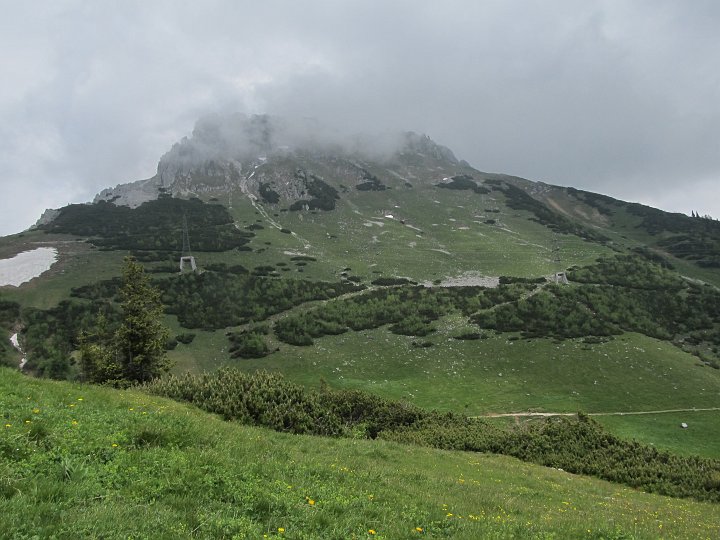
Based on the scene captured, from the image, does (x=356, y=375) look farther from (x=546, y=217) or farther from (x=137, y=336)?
(x=546, y=217)

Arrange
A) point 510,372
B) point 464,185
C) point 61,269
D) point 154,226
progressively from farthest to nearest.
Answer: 1. point 464,185
2. point 154,226
3. point 61,269
4. point 510,372

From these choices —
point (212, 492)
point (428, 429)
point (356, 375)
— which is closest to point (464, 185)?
point (356, 375)

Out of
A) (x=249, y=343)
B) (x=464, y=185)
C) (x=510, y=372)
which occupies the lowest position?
(x=510, y=372)

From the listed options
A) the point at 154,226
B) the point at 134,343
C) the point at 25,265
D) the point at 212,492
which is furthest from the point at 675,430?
the point at 154,226

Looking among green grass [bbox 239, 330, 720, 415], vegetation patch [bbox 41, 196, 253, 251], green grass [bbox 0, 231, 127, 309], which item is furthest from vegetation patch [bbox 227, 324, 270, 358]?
vegetation patch [bbox 41, 196, 253, 251]

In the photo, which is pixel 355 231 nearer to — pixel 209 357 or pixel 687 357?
pixel 209 357

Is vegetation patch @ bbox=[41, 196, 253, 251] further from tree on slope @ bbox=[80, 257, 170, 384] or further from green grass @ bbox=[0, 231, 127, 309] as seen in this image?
tree on slope @ bbox=[80, 257, 170, 384]

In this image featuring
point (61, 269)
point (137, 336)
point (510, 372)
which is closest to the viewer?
point (137, 336)

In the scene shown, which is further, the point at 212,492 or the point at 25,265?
the point at 25,265

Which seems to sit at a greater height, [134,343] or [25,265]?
[25,265]

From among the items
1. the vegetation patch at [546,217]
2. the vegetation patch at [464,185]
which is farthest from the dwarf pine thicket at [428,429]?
the vegetation patch at [464,185]

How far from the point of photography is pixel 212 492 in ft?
26.2

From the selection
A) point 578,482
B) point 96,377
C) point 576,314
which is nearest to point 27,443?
point 578,482

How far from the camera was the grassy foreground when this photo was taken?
6.41 m
